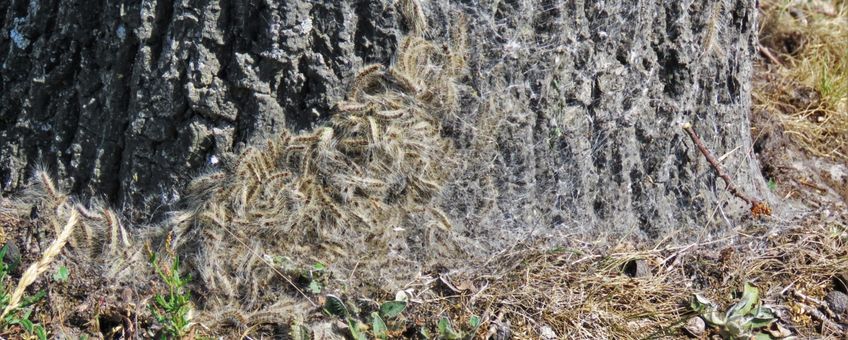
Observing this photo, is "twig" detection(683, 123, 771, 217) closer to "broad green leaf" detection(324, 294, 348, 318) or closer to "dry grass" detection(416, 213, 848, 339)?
"dry grass" detection(416, 213, 848, 339)

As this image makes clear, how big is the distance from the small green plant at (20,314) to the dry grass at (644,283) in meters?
1.11

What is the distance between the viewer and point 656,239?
3215mm

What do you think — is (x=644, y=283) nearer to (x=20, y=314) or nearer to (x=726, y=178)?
(x=726, y=178)

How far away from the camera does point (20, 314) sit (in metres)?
2.64

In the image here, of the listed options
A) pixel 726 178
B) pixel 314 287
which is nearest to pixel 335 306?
pixel 314 287

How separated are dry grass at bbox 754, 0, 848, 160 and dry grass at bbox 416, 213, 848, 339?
934mm

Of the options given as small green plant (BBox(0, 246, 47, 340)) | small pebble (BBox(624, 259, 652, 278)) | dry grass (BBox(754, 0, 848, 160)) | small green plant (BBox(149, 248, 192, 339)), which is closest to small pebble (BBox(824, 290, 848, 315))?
small pebble (BBox(624, 259, 652, 278))

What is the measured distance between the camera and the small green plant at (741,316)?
113 inches

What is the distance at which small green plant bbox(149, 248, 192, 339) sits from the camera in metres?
2.47

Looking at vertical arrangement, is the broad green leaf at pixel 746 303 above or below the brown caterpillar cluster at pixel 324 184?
below

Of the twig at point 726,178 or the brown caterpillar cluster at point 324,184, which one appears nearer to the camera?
the brown caterpillar cluster at point 324,184

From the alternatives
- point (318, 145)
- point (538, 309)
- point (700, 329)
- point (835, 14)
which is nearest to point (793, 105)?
point (835, 14)

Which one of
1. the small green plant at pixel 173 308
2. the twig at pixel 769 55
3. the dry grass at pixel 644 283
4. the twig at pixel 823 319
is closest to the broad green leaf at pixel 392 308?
the dry grass at pixel 644 283

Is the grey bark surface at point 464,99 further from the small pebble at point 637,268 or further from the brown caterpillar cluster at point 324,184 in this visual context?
the small pebble at point 637,268
